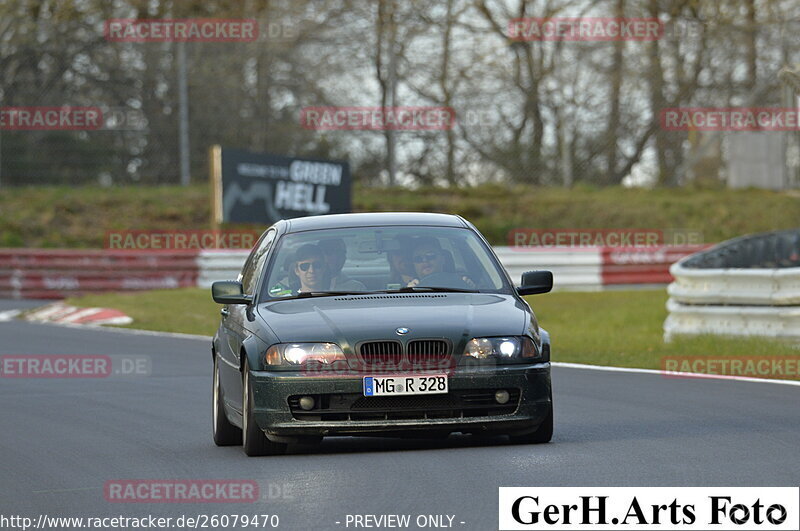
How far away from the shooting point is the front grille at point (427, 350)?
8.76 m

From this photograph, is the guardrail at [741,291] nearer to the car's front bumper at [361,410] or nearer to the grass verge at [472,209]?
the car's front bumper at [361,410]

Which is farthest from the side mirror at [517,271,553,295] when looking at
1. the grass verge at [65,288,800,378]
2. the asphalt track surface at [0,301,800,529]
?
the grass verge at [65,288,800,378]

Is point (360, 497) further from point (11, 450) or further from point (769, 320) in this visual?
point (769, 320)

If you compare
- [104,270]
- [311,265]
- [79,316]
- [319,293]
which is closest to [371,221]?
[311,265]

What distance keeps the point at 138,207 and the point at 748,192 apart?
12579 millimetres

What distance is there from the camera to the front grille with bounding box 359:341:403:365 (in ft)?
28.7

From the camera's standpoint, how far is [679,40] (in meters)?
32.3

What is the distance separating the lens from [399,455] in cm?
884

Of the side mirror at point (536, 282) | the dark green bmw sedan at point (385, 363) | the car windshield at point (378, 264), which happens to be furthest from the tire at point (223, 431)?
the side mirror at point (536, 282)

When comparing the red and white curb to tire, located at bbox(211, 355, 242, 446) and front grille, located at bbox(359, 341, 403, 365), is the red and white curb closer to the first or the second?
tire, located at bbox(211, 355, 242, 446)

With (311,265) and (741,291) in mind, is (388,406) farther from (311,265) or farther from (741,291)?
(741,291)

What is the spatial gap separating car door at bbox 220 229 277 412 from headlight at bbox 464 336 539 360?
137cm

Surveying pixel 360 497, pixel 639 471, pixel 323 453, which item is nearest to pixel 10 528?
pixel 360 497

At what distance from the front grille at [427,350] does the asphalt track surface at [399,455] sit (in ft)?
1.70
